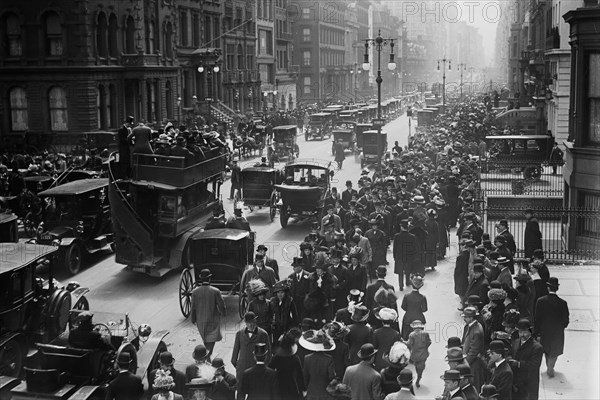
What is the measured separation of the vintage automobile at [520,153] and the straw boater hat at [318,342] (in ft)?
97.4

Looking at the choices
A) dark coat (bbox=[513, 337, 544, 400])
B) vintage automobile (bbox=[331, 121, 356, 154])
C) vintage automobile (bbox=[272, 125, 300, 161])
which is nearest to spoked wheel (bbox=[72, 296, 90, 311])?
dark coat (bbox=[513, 337, 544, 400])

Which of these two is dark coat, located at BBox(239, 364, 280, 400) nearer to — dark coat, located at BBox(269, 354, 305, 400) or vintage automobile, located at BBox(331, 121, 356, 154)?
dark coat, located at BBox(269, 354, 305, 400)

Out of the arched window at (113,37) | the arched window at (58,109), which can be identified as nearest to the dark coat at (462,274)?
the arched window at (58,109)

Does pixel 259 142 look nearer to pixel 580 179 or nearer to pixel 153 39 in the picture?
pixel 153 39

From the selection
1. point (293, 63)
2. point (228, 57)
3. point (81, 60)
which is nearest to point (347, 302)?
point (81, 60)

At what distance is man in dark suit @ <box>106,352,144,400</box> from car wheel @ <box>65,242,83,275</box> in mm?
11771

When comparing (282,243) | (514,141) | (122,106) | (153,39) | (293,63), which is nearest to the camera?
(282,243)

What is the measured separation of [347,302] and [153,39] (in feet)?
144

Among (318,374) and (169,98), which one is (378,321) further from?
(169,98)

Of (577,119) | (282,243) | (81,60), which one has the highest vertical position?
(81,60)

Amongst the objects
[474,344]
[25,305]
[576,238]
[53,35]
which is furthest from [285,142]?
[474,344]

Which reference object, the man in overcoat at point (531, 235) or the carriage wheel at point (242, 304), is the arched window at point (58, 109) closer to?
the carriage wheel at point (242, 304)

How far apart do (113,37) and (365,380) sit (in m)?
43.4

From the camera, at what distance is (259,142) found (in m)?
52.1
